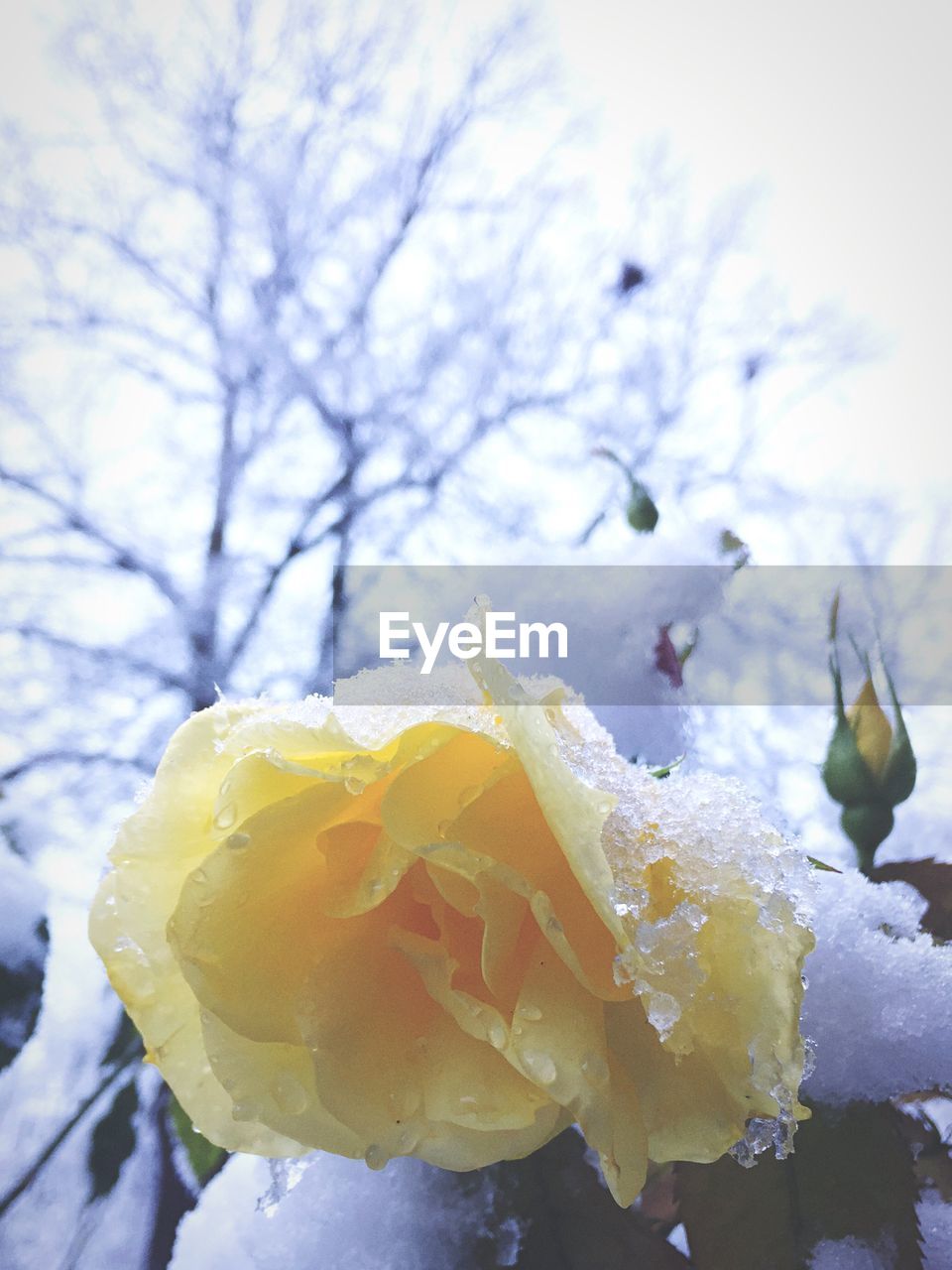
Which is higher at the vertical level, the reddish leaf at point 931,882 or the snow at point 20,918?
the reddish leaf at point 931,882

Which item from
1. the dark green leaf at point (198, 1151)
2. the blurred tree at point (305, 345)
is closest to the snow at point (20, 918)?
the dark green leaf at point (198, 1151)

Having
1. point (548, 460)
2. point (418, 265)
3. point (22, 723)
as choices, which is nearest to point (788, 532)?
point (548, 460)

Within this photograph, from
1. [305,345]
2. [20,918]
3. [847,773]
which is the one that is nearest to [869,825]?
[847,773]

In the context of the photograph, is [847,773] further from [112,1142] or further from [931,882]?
[112,1142]

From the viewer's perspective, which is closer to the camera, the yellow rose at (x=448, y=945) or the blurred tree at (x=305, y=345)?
the yellow rose at (x=448, y=945)

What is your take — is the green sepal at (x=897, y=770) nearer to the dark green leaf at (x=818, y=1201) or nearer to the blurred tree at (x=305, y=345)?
the dark green leaf at (x=818, y=1201)
